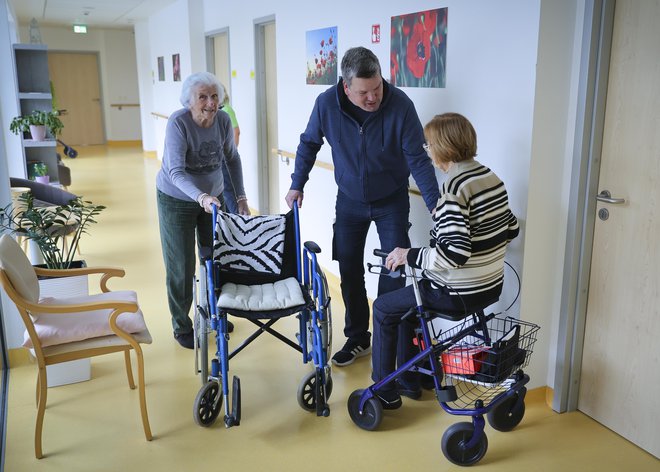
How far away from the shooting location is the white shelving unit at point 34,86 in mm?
5750

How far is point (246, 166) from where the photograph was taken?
6781 mm

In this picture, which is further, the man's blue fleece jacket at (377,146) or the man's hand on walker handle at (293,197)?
the man's hand on walker handle at (293,197)

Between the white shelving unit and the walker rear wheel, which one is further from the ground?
the white shelving unit

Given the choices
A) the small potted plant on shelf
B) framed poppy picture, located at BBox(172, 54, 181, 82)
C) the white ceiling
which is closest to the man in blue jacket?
the small potted plant on shelf

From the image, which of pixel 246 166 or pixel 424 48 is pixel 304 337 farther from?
pixel 246 166

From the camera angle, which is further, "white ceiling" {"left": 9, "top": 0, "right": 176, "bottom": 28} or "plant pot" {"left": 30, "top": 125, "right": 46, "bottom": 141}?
"white ceiling" {"left": 9, "top": 0, "right": 176, "bottom": 28}

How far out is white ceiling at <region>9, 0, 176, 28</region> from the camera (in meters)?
9.12

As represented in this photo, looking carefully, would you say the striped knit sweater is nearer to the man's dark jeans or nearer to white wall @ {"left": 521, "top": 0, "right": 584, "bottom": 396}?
white wall @ {"left": 521, "top": 0, "right": 584, "bottom": 396}

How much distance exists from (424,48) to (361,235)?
100cm

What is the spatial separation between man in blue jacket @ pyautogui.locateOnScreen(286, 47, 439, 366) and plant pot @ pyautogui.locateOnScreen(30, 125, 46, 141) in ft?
11.6

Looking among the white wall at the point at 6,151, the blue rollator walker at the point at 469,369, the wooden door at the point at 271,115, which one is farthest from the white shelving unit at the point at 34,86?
the blue rollator walker at the point at 469,369

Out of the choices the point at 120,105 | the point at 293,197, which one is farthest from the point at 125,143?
the point at 293,197

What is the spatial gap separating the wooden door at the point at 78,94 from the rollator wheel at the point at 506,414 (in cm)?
1359

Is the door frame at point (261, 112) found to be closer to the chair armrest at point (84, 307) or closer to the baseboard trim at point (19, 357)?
the baseboard trim at point (19, 357)
